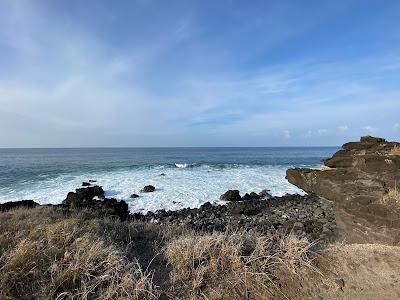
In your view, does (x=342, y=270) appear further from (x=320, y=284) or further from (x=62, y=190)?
(x=62, y=190)

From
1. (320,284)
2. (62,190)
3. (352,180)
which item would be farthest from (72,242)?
(62,190)

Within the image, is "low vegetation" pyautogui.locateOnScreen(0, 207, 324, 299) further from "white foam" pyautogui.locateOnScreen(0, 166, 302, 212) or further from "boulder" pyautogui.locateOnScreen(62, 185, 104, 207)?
"boulder" pyautogui.locateOnScreen(62, 185, 104, 207)

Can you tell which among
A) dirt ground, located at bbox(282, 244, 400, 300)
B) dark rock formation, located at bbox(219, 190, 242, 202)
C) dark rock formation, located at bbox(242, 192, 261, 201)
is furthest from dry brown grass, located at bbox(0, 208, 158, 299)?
dark rock formation, located at bbox(242, 192, 261, 201)

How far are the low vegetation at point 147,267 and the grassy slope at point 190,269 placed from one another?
0.03 feet

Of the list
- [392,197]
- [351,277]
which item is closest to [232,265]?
[351,277]

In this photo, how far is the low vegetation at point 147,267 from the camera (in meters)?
3.29

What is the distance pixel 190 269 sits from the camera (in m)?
3.86

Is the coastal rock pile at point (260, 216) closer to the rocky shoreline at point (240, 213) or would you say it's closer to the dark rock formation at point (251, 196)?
the rocky shoreline at point (240, 213)

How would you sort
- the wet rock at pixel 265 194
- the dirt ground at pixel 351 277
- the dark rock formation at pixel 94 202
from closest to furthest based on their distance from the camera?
the dirt ground at pixel 351 277, the dark rock formation at pixel 94 202, the wet rock at pixel 265 194

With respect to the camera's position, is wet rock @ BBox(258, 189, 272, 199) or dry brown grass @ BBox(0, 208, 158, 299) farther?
wet rock @ BBox(258, 189, 272, 199)

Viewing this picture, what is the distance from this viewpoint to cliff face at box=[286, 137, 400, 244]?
23.7ft

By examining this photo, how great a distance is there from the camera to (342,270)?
4074 millimetres

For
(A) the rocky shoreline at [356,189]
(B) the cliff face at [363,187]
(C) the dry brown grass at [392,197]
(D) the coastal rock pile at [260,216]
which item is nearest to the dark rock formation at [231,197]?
(D) the coastal rock pile at [260,216]

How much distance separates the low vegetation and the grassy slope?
0.03 feet
